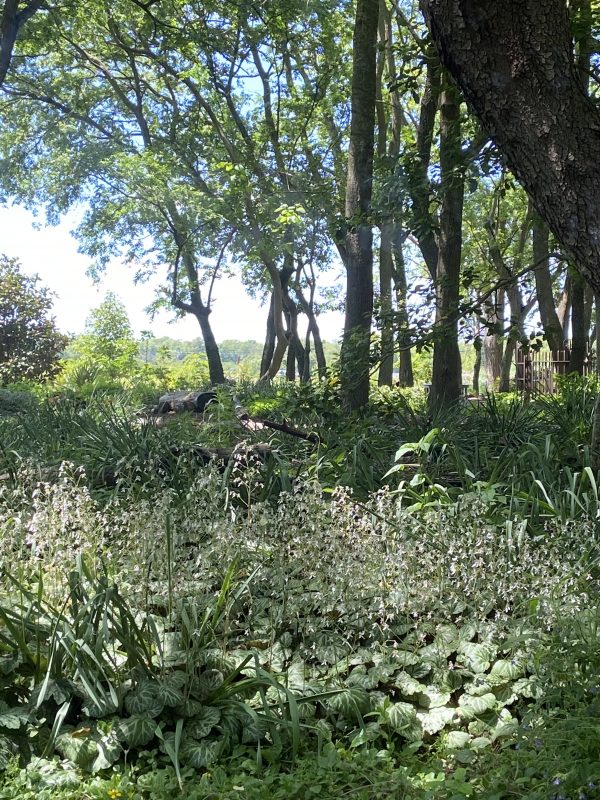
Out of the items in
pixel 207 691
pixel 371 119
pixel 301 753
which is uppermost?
pixel 371 119

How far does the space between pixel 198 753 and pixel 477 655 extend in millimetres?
1182

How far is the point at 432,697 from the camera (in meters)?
2.88

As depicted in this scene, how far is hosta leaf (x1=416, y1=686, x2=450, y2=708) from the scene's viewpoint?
284 cm

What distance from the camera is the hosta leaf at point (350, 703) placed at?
2723 mm

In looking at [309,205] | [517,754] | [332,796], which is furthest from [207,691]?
[309,205]

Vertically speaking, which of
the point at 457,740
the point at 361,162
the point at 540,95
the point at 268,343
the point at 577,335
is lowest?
the point at 457,740

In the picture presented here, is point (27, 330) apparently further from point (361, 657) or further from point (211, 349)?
point (361, 657)

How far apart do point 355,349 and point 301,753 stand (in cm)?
440

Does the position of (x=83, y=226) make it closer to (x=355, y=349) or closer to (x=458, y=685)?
(x=355, y=349)

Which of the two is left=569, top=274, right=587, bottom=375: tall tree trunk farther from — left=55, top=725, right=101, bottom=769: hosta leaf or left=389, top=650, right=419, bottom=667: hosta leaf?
left=55, top=725, right=101, bottom=769: hosta leaf

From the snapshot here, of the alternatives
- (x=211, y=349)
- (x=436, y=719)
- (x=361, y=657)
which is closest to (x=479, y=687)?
(x=436, y=719)

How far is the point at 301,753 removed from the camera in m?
2.61

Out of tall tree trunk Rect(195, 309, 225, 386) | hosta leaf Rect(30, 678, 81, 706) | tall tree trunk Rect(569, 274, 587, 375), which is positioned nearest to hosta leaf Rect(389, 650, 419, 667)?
hosta leaf Rect(30, 678, 81, 706)

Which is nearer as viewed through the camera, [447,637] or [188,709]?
[188,709]
